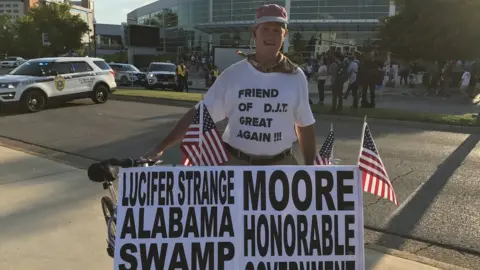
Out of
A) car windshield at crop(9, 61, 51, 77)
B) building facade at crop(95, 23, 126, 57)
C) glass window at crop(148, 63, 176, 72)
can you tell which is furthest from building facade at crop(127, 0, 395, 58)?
car windshield at crop(9, 61, 51, 77)

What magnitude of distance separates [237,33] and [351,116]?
185 ft

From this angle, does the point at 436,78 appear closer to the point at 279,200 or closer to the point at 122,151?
the point at 122,151

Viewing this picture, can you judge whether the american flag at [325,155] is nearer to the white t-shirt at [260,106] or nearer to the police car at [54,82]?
the white t-shirt at [260,106]

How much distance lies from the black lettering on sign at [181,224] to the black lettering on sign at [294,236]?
117mm

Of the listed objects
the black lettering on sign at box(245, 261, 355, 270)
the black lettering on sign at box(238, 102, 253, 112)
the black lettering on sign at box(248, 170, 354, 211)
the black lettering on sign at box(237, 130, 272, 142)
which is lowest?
A: the black lettering on sign at box(245, 261, 355, 270)

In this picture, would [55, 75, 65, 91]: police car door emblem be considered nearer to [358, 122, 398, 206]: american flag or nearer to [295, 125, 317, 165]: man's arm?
[295, 125, 317, 165]: man's arm

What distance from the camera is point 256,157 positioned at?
2787mm

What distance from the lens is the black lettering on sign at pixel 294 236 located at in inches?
93.5

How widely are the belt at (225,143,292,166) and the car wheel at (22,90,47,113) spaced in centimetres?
1290

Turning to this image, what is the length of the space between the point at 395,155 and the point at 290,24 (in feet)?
175

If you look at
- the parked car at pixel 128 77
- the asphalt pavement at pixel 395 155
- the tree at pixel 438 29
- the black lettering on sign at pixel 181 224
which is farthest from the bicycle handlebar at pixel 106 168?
the parked car at pixel 128 77

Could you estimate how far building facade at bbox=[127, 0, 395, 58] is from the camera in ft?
181

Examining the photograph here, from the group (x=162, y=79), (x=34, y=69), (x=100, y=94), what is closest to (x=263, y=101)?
(x=34, y=69)

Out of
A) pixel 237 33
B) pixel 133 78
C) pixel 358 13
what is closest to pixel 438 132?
A: pixel 133 78
